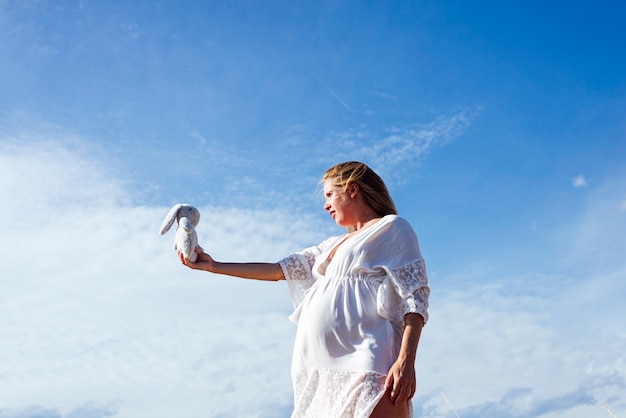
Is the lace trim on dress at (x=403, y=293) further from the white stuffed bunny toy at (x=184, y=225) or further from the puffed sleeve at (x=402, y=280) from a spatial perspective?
the white stuffed bunny toy at (x=184, y=225)

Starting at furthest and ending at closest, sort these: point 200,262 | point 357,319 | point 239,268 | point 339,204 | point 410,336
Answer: point 239,268 → point 200,262 → point 339,204 → point 357,319 → point 410,336

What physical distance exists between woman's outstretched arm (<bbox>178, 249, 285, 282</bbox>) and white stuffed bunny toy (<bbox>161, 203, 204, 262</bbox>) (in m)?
0.12

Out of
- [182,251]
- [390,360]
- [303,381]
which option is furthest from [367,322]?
[182,251]

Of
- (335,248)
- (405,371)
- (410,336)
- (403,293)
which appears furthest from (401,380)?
(335,248)

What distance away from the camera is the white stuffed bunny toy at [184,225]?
179 inches

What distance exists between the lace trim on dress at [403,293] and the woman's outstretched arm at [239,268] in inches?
39.9

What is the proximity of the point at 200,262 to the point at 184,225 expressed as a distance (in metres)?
0.36

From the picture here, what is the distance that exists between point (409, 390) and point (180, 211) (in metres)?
1.80

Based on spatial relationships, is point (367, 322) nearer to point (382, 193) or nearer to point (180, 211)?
point (382, 193)

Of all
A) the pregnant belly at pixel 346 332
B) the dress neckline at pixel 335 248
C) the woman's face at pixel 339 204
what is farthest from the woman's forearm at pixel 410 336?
the woman's face at pixel 339 204

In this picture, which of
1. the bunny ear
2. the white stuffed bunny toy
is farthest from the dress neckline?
the bunny ear

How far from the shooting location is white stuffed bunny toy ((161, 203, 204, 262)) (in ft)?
14.9

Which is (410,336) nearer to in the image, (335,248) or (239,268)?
(335,248)

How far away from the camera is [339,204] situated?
4.66 m
